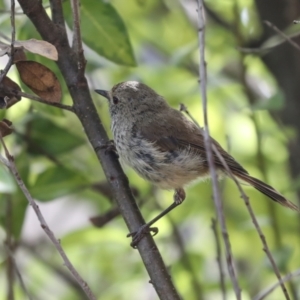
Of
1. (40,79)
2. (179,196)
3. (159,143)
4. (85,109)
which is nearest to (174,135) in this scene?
(159,143)

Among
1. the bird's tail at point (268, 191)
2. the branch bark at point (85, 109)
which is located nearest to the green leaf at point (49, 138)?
the branch bark at point (85, 109)

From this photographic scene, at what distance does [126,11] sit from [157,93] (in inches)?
40.5

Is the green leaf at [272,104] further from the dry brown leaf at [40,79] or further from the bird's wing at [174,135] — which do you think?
the dry brown leaf at [40,79]

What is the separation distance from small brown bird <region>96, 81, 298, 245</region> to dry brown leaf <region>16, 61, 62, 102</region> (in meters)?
0.78

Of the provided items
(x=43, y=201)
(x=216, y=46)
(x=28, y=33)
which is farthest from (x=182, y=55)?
(x=43, y=201)

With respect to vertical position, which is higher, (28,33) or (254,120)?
Result: (28,33)

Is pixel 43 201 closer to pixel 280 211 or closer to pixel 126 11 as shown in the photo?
pixel 280 211

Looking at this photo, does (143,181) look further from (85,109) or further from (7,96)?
(7,96)

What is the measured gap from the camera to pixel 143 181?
4125 millimetres

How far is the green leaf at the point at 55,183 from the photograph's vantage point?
3080mm

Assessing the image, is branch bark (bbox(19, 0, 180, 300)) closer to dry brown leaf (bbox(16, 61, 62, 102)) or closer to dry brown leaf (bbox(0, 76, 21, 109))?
dry brown leaf (bbox(16, 61, 62, 102))

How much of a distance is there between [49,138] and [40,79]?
78cm

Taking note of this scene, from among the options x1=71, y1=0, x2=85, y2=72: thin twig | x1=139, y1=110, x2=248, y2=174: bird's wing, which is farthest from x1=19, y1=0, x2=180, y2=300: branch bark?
x1=139, y1=110, x2=248, y2=174: bird's wing

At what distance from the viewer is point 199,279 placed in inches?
144
